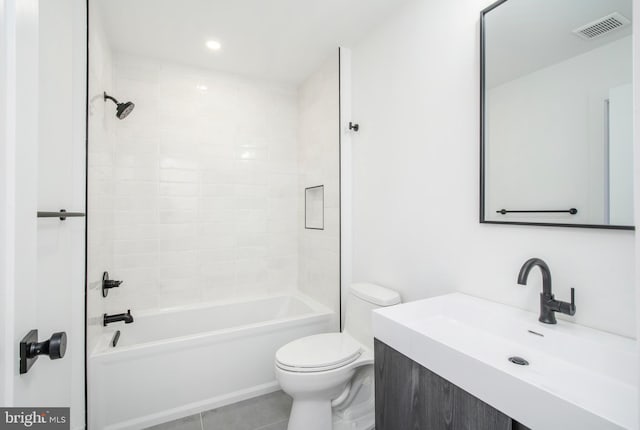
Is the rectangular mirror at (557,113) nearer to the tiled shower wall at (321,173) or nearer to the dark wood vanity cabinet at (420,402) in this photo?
the dark wood vanity cabinet at (420,402)

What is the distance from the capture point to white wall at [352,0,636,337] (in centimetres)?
103

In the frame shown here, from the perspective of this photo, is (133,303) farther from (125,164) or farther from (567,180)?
(567,180)

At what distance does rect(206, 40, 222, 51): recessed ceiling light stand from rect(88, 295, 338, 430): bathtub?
86.1 inches

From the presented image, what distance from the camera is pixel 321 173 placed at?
260 cm

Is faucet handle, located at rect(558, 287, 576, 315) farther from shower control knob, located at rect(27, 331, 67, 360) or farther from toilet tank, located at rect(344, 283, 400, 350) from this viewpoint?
shower control knob, located at rect(27, 331, 67, 360)

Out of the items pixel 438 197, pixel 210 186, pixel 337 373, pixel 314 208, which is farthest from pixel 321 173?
pixel 337 373

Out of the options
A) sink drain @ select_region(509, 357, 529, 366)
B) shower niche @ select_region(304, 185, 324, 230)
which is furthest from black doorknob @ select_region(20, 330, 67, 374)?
shower niche @ select_region(304, 185, 324, 230)

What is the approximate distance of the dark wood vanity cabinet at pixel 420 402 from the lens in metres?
0.83

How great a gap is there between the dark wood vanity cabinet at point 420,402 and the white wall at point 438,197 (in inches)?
21.7

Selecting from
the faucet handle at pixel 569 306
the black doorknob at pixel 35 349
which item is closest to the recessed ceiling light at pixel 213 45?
the black doorknob at pixel 35 349

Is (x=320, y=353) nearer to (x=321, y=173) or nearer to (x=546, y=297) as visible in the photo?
(x=546, y=297)

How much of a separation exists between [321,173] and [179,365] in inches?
71.7

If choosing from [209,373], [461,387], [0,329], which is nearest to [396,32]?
[461,387]

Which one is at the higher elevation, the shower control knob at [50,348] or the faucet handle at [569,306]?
the shower control knob at [50,348]
